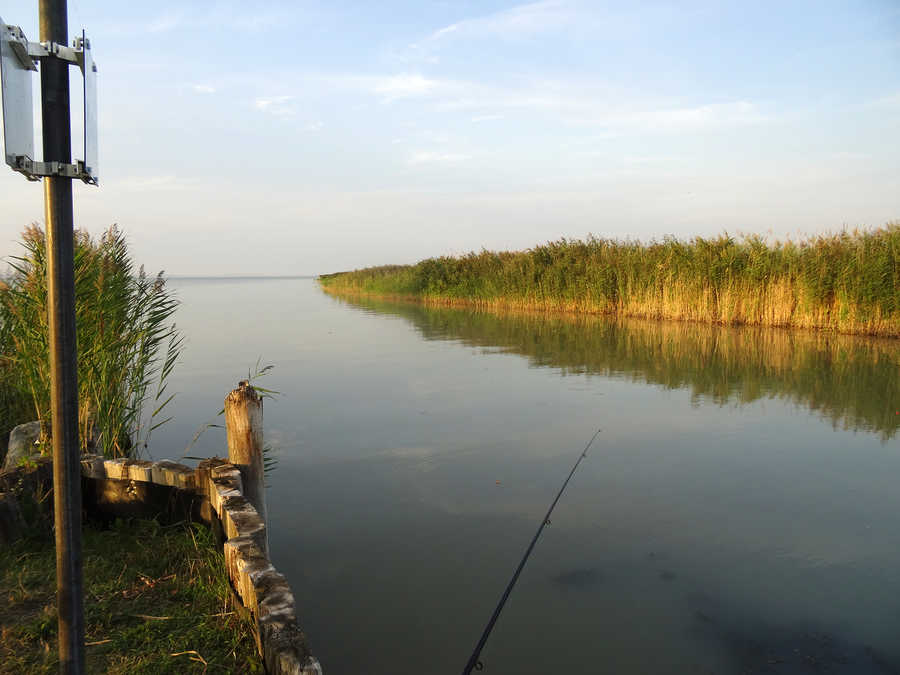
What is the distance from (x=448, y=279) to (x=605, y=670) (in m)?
28.2

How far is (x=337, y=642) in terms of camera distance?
3162 mm

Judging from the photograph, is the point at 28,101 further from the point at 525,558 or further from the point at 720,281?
the point at 720,281

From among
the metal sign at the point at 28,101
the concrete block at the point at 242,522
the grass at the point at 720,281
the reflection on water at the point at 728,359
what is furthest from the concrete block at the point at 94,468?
the grass at the point at 720,281

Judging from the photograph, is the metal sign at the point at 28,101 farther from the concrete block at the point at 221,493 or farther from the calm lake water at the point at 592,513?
the calm lake water at the point at 592,513

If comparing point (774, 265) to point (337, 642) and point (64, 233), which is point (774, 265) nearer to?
point (337, 642)

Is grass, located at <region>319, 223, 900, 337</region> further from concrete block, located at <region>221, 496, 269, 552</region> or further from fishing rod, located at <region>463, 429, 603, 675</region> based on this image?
concrete block, located at <region>221, 496, 269, 552</region>

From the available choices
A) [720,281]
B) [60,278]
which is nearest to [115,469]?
[60,278]

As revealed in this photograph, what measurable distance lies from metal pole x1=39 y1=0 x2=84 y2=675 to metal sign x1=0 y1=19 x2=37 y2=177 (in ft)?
0.18

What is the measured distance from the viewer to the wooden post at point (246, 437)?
3979 mm

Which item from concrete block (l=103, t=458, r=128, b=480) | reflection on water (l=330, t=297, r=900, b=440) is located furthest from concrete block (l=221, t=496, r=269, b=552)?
reflection on water (l=330, t=297, r=900, b=440)

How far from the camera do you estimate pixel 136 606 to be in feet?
10.2

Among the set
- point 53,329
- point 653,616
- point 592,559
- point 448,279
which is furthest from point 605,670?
point 448,279

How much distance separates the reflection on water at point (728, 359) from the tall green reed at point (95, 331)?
23.0ft

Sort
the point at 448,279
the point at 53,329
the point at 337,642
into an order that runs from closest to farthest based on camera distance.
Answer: the point at 53,329
the point at 337,642
the point at 448,279
